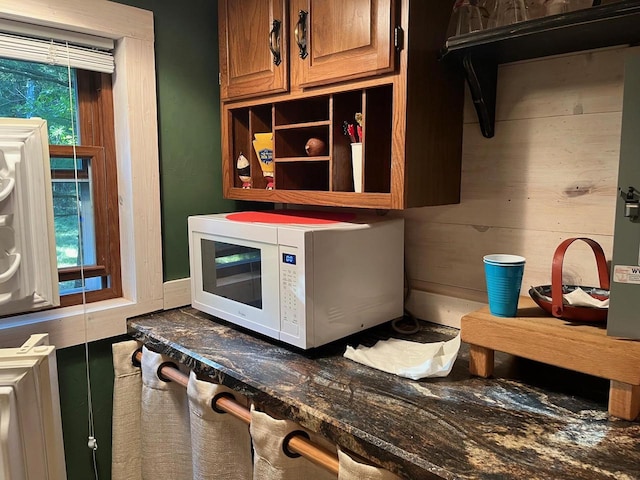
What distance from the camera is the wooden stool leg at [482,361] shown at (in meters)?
1.08

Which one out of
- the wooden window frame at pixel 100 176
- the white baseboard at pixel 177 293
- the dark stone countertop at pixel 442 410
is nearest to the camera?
the dark stone countertop at pixel 442 410

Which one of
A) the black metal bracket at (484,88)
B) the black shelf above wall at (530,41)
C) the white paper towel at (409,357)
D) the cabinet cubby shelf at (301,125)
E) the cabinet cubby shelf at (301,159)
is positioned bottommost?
the white paper towel at (409,357)

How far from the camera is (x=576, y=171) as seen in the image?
1178 mm

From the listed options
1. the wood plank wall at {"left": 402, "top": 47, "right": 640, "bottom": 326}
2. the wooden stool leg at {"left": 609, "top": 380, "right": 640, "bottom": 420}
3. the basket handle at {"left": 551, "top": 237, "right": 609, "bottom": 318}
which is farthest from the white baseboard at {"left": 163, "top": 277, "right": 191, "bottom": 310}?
the wooden stool leg at {"left": 609, "top": 380, "right": 640, "bottom": 420}

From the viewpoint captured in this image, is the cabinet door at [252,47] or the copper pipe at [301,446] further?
the cabinet door at [252,47]

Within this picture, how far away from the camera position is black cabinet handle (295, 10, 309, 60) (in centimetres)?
133

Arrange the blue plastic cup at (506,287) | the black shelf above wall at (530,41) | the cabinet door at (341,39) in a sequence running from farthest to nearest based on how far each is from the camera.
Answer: the cabinet door at (341,39)
the blue plastic cup at (506,287)
the black shelf above wall at (530,41)

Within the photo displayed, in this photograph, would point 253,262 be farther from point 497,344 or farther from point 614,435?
point 614,435

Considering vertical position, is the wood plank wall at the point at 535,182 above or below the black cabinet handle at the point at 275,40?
below

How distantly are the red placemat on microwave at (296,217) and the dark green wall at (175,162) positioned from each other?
0.28 m

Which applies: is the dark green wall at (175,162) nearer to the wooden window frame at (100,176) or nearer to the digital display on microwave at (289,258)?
the wooden window frame at (100,176)

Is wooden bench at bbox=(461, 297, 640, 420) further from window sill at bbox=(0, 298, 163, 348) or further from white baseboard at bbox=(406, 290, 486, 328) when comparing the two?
window sill at bbox=(0, 298, 163, 348)

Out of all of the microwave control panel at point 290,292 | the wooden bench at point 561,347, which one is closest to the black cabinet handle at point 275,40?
the microwave control panel at point 290,292

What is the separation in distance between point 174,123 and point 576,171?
4.05 ft
